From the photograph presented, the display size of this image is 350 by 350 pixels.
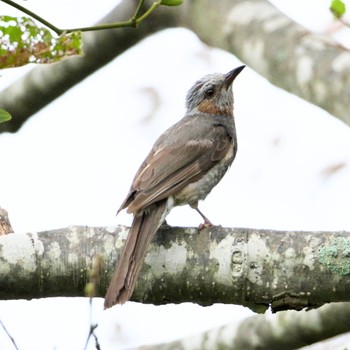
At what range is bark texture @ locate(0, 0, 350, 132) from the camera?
16.6 ft

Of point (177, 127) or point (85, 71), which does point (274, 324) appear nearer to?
point (177, 127)

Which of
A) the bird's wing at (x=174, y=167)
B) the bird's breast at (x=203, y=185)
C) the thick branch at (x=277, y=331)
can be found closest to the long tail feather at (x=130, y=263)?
the bird's wing at (x=174, y=167)

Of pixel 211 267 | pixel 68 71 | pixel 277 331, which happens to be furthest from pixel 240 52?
pixel 211 267

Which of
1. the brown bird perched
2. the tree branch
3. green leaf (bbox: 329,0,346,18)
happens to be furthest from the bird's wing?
green leaf (bbox: 329,0,346,18)

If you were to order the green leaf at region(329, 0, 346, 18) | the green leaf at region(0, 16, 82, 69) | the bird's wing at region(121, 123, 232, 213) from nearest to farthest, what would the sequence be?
the green leaf at region(0, 16, 82, 69)
the green leaf at region(329, 0, 346, 18)
the bird's wing at region(121, 123, 232, 213)

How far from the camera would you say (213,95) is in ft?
21.9

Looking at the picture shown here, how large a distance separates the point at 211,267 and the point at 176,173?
1409 mm

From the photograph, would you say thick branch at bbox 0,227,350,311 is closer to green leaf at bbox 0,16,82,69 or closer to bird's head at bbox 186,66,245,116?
green leaf at bbox 0,16,82,69

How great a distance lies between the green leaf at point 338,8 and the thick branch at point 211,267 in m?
1.10

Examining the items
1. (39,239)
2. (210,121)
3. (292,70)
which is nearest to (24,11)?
(39,239)

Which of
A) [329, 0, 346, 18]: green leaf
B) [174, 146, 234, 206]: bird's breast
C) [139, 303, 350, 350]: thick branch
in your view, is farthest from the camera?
[174, 146, 234, 206]: bird's breast

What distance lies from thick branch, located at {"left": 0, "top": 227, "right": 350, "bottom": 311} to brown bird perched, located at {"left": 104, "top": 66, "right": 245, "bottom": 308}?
14 centimetres

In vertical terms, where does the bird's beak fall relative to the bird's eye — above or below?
above

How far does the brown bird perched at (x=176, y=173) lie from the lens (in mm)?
4023
